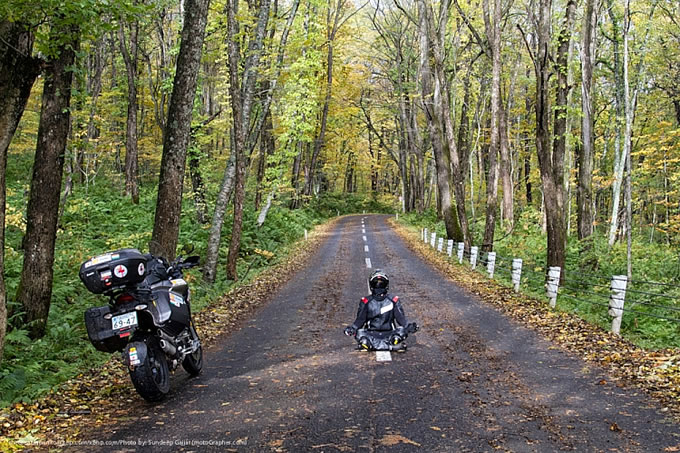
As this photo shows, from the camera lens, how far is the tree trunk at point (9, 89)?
5.56m

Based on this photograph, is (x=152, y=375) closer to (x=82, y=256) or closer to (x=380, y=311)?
(x=380, y=311)

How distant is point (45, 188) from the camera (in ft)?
27.6

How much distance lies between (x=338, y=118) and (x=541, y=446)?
38854 millimetres

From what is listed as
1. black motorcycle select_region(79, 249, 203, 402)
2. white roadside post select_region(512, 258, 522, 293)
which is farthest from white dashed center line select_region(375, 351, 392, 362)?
white roadside post select_region(512, 258, 522, 293)

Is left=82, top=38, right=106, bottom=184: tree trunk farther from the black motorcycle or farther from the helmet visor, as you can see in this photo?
the helmet visor

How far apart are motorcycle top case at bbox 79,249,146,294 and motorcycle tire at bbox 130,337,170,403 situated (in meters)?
0.73

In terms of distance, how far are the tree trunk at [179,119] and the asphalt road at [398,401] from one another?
2.81m

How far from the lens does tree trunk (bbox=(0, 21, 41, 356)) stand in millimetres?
5559

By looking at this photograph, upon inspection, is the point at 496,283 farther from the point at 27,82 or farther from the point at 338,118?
the point at 338,118

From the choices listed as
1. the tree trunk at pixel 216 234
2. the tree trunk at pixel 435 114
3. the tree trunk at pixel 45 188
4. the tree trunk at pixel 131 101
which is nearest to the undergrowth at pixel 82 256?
the tree trunk at pixel 45 188

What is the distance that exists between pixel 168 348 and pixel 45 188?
14.3ft

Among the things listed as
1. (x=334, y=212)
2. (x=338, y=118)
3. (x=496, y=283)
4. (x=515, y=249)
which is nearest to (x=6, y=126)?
(x=496, y=283)

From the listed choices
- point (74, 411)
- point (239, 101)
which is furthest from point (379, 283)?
point (239, 101)

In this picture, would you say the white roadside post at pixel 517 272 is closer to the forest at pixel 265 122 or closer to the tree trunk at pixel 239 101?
the forest at pixel 265 122
